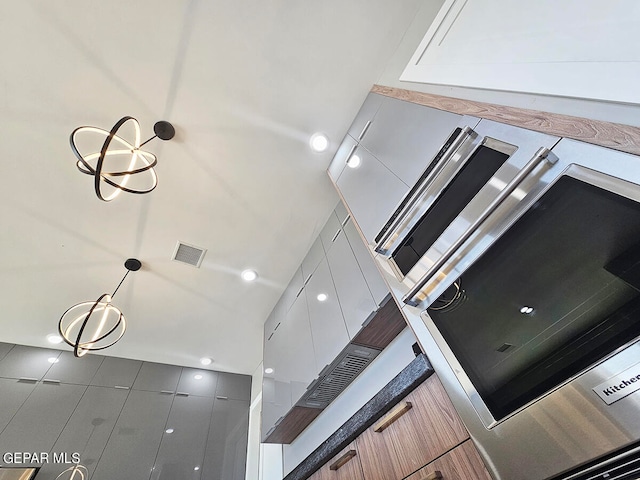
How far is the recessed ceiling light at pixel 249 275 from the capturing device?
307 cm

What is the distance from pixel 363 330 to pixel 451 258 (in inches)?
35.8

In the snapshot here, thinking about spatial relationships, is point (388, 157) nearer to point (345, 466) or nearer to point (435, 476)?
point (435, 476)

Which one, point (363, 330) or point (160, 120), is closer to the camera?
point (363, 330)

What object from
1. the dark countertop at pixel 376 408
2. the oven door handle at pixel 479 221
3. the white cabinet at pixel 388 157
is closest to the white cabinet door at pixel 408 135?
the white cabinet at pixel 388 157

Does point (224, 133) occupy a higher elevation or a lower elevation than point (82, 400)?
higher

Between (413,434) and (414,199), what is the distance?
A: 0.90 m

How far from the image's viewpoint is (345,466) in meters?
1.45

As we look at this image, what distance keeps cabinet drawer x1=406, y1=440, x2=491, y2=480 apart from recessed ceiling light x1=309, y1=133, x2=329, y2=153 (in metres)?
2.01

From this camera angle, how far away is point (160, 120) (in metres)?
2.02

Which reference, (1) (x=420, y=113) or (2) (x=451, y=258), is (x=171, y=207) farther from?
(2) (x=451, y=258)

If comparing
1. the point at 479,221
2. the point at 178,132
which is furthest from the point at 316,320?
the point at 178,132

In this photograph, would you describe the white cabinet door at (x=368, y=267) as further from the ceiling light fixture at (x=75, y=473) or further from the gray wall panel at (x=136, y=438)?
the ceiling light fixture at (x=75, y=473)

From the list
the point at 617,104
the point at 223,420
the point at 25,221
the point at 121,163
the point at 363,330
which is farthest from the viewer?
the point at 223,420

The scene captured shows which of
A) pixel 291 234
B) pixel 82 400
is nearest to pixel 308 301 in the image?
pixel 291 234
